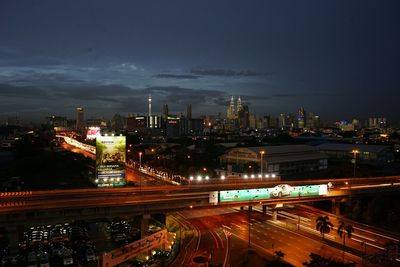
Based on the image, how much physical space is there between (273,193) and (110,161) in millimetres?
31388

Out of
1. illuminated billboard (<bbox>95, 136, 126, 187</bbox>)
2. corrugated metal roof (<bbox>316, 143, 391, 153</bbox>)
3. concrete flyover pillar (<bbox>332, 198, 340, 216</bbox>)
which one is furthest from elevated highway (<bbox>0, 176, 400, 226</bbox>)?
corrugated metal roof (<bbox>316, 143, 391, 153</bbox>)

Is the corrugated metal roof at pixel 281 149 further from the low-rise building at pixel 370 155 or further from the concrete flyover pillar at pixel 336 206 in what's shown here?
the concrete flyover pillar at pixel 336 206

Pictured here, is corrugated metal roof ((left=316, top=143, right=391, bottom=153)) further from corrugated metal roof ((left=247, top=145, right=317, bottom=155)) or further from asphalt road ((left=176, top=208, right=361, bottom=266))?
asphalt road ((left=176, top=208, right=361, bottom=266))

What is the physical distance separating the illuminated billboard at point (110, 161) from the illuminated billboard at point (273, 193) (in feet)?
89.4

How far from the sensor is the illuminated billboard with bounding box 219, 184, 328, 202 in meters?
36.7

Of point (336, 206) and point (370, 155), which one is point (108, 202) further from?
point (370, 155)

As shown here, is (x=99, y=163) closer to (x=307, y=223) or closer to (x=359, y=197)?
(x=307, y=223)

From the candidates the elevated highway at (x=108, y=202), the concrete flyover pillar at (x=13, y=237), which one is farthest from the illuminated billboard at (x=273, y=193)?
the concrete flyover pillar at (x=13, y=237)

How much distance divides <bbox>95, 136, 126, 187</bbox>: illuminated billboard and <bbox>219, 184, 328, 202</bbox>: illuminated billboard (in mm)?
27258

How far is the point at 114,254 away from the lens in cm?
2792

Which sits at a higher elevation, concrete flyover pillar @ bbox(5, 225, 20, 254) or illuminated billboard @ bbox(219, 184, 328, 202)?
illuminated billboard @ bbox(219, 184, 328, 202)

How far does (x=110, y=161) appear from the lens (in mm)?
59469

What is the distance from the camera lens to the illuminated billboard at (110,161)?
58219mm

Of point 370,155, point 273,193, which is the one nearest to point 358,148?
point 370,155
